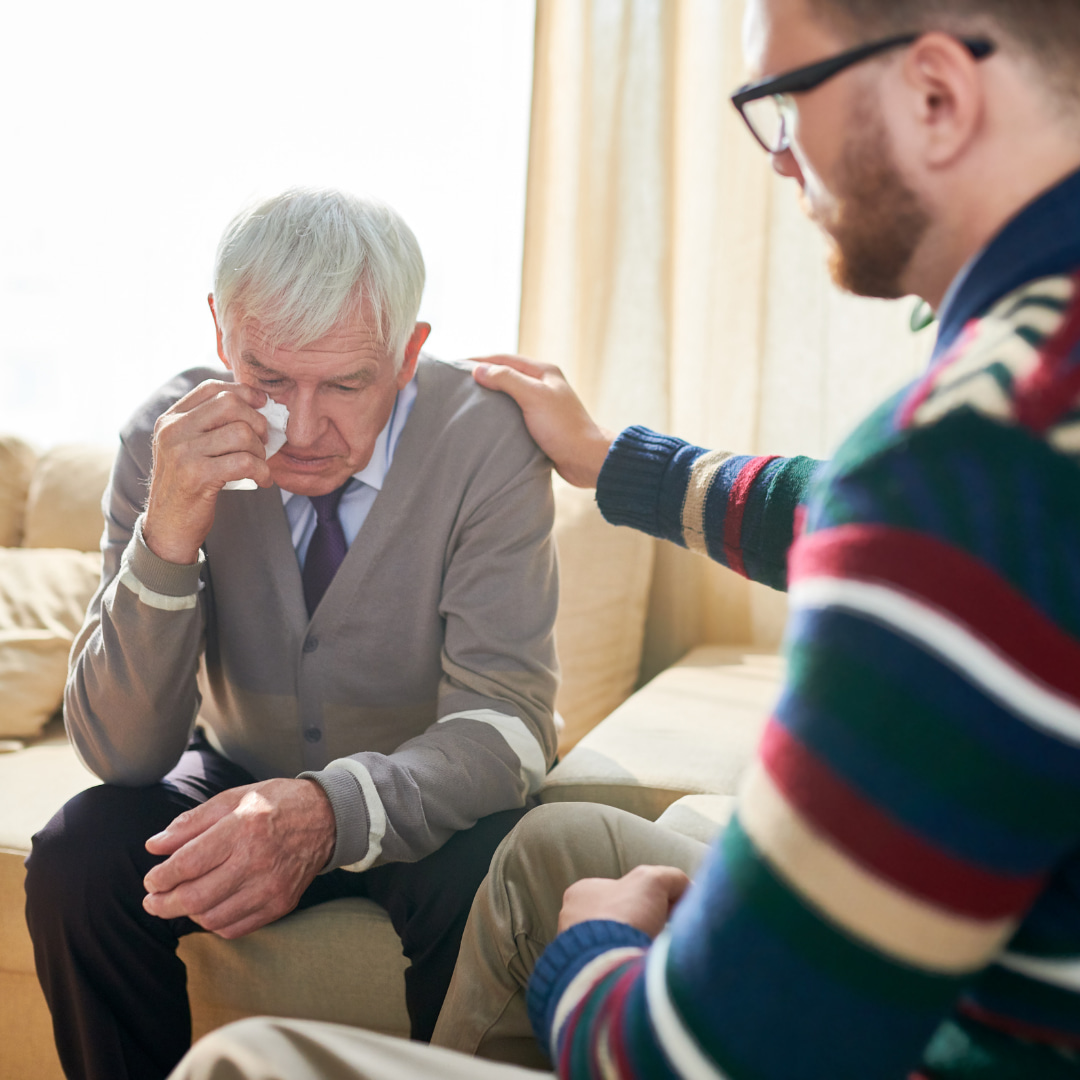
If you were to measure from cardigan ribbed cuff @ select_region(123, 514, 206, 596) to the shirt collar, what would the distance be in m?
0.98

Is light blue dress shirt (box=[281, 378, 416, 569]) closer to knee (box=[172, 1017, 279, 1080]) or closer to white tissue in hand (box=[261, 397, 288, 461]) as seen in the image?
white tissue in hand (box=[261, 397, 288, 461])

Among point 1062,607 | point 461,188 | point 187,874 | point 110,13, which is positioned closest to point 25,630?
point 187,874

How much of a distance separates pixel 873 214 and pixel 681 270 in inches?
74.6

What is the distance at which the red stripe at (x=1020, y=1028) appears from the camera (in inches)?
20.0

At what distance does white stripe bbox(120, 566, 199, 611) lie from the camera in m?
1.22

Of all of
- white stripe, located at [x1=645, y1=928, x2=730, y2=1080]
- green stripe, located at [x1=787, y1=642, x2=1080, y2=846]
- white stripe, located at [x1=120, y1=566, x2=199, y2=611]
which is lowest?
white stripe, located at [x1=120, y1=566, x2=199, y2=611]

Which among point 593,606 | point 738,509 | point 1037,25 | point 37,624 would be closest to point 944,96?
point 1037,25

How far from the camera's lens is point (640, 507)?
4.29 ft

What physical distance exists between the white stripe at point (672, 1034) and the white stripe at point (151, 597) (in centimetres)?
87

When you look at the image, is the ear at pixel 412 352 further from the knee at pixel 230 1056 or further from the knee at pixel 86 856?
the knee at pixel 230 1056

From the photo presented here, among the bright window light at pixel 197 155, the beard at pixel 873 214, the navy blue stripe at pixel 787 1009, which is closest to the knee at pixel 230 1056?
the navy blue stripe at pixel 787 1009

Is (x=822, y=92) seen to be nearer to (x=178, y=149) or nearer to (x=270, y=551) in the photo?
(x=270, y=551)

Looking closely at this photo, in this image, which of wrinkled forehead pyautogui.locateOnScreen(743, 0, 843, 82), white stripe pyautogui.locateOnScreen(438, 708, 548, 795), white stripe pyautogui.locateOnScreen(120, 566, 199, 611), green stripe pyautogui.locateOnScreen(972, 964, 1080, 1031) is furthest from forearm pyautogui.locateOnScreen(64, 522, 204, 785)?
green stripe pyautogui.locateOnScreen(972, 964, 1080, 1031)

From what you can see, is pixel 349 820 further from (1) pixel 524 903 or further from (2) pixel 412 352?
(2) pixel 412 352
